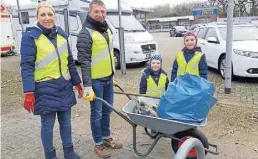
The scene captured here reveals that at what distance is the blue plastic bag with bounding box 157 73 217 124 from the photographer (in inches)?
117

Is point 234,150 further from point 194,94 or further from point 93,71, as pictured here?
point 93,71

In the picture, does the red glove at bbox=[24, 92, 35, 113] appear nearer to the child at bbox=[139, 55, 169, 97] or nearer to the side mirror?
the child at bbox=[139, 55, 169, 97]

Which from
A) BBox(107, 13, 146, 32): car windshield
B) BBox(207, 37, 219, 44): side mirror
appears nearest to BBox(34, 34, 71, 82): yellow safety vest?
BBox(207, 37, 219, 44): side mirror

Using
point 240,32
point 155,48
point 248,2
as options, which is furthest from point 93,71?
point 248,2

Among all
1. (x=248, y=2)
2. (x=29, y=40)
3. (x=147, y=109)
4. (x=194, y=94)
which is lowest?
(x=147, y=109)

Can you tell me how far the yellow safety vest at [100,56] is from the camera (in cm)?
355

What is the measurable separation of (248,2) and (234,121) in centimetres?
4489

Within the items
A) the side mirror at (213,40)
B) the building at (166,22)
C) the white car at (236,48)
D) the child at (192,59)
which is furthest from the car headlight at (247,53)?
the building at (166,22)

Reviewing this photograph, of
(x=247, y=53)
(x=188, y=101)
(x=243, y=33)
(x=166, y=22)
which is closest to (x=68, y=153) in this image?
(x=188, y=101)

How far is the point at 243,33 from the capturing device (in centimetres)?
862

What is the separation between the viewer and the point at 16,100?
708cm

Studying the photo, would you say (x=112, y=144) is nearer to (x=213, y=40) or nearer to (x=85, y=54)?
Result: (x=85, y=54)

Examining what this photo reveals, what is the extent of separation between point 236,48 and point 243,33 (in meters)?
1.37

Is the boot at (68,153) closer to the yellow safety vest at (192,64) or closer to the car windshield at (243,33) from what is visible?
the yellow safety vest at (192,64)
